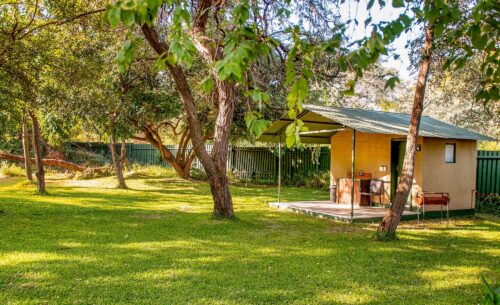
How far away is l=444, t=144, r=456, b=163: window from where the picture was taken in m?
11.1

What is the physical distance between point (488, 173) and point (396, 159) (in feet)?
11.0

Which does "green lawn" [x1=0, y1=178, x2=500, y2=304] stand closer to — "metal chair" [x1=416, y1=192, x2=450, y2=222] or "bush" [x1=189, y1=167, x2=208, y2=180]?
"metal chair" [x1=416, y1=192, x2=450, y2=222]

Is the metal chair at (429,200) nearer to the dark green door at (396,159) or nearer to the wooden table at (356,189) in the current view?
the dark green door at (396,159)

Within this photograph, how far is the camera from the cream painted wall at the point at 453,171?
10.6m

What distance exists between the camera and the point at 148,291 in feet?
14.4

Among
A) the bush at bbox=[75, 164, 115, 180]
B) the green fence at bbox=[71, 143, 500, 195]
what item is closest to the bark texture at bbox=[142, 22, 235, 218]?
the green fence at bbox=[71, 143, 500, 195]

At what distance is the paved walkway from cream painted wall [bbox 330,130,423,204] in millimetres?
692

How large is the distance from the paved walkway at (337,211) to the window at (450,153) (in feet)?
6.06

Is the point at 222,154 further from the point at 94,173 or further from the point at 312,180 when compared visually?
the point at 94,173

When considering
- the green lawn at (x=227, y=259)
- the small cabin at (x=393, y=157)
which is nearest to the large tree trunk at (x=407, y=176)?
the green lawn at (x=227, y=259)

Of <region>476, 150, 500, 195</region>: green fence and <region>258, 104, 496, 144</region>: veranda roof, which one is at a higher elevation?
<region>258, 104, 496, 144</region>: veranda roof

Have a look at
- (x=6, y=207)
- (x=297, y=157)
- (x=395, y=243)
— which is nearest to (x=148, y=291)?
(x=395, y=243)

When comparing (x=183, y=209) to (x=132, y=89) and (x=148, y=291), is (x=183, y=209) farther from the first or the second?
(x=148, y=291)

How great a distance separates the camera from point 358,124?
9.37 meters
